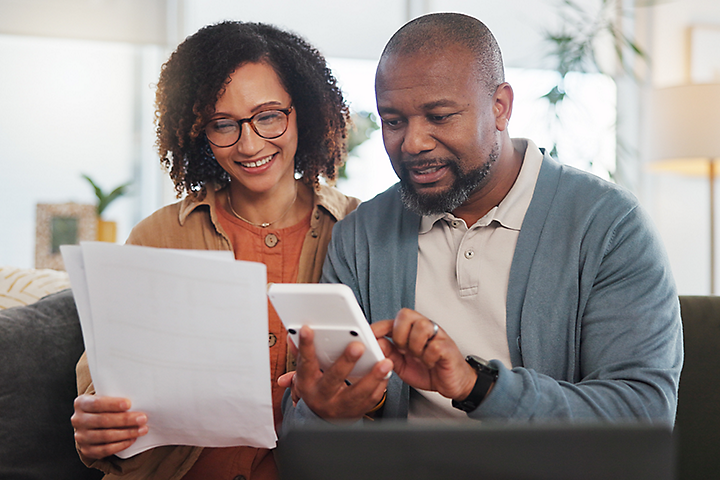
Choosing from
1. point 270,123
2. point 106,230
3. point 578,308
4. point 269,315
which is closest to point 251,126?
point 270,123

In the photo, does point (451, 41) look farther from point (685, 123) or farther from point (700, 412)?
point (685, 123)

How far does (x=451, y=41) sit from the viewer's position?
41.8 inches

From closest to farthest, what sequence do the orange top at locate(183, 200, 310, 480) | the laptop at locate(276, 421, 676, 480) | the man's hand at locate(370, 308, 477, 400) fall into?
the laptop at locate(276, 421, 676, 480) → the man's hand at locate(370, 308, 477, 400) → the orange top at locate(183, 200, 310, 480)

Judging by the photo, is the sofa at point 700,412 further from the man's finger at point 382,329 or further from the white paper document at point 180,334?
the white paper document at point 180,334

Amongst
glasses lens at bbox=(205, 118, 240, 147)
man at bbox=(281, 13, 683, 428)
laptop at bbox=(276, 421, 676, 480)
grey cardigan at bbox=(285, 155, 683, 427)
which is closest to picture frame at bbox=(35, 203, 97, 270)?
glasses lens at bbox=(205, 118, 240, 147)

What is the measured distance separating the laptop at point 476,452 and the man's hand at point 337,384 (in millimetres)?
331

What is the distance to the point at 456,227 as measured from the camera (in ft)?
3.74

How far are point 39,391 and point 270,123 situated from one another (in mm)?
725

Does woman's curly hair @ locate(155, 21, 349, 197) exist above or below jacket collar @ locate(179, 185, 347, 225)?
above

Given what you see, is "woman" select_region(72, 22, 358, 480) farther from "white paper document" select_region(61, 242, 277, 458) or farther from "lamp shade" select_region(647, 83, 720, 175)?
"lamp shade" select_region(647, 83, 720, 175)

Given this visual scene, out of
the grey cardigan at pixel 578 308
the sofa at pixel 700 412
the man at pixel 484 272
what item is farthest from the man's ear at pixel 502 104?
the sofa at pixel 700 412

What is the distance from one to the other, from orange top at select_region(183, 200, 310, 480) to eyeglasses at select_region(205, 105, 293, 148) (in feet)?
0.62

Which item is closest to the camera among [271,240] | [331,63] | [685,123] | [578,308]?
[578,308]

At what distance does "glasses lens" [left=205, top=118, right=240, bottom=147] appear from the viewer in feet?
4.03
